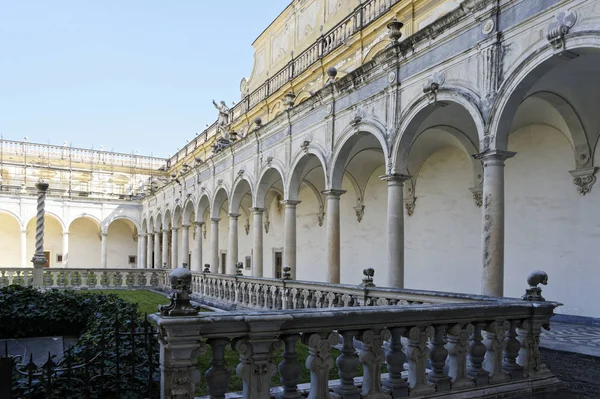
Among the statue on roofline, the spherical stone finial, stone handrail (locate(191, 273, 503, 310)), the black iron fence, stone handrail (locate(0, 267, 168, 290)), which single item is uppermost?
the statue on roofline

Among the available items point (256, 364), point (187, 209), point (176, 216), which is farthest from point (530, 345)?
point (176, 216)

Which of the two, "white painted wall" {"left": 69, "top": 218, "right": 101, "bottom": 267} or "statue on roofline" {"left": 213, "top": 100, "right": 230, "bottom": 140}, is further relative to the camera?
"white painted wall" {"left": 69, "top": 218, "right": 101, "bottom": 267}

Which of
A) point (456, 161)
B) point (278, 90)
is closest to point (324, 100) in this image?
point (456, 161)

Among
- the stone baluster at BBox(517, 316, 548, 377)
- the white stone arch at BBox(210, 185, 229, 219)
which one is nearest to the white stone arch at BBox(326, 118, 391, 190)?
the stone baluster at BBox(517, 316, 548, 377)

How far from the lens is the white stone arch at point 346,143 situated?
41.4 ft

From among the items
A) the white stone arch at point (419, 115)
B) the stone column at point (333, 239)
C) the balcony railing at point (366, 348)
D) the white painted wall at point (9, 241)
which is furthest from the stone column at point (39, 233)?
the white painted wall at point (9, 241)

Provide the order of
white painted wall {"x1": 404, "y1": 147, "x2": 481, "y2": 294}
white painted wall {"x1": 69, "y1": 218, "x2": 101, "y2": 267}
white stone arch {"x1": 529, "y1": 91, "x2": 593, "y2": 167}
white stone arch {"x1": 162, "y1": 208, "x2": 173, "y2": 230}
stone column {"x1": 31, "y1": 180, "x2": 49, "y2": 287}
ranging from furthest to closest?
white painted wall {"x1": 69, "y1": 218, "x2": 101, "y2": 267}, white stone arch {"x1": 162, "y1": 208, "x2": 173, "y2": 230}, stone column {"x1": 31, "y1": 180, "x2": 49, "y2": 287}, white painted wall {"x1": 404, "y1": 147, "x2": 481, "y2": 294}, white stone arch {"x1": 529, "y1": 91, "x2": 593, "y2": 167}

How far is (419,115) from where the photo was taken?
1102 cm

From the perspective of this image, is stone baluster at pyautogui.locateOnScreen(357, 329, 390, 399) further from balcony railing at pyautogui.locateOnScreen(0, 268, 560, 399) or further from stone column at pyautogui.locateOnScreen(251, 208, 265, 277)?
stone column at pyautogui.locateOnScreen(251, 208, 265, 277)

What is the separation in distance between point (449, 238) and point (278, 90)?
40.0ft

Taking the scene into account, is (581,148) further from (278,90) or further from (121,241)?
(121,241)

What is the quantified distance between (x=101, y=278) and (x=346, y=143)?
17235 mm

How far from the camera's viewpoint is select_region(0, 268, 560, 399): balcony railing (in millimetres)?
3236

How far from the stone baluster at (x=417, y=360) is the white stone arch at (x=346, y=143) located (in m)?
8.66
